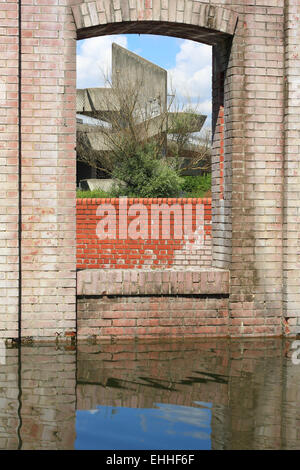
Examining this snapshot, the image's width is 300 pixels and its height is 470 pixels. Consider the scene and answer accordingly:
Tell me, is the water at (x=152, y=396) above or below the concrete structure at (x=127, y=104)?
below

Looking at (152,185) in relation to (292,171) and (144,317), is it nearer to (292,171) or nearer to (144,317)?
(292,171)

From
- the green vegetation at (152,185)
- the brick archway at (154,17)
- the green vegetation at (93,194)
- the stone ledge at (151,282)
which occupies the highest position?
the brick archway at (154,17)

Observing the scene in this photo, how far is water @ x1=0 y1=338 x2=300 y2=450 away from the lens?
4.68 metres

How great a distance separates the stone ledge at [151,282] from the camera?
311 inches

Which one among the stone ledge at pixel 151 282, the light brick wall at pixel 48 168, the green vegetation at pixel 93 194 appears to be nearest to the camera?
the light brick wall at pixel 48 168

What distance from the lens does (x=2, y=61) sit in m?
7.64

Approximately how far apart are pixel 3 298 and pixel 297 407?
3696 mm
